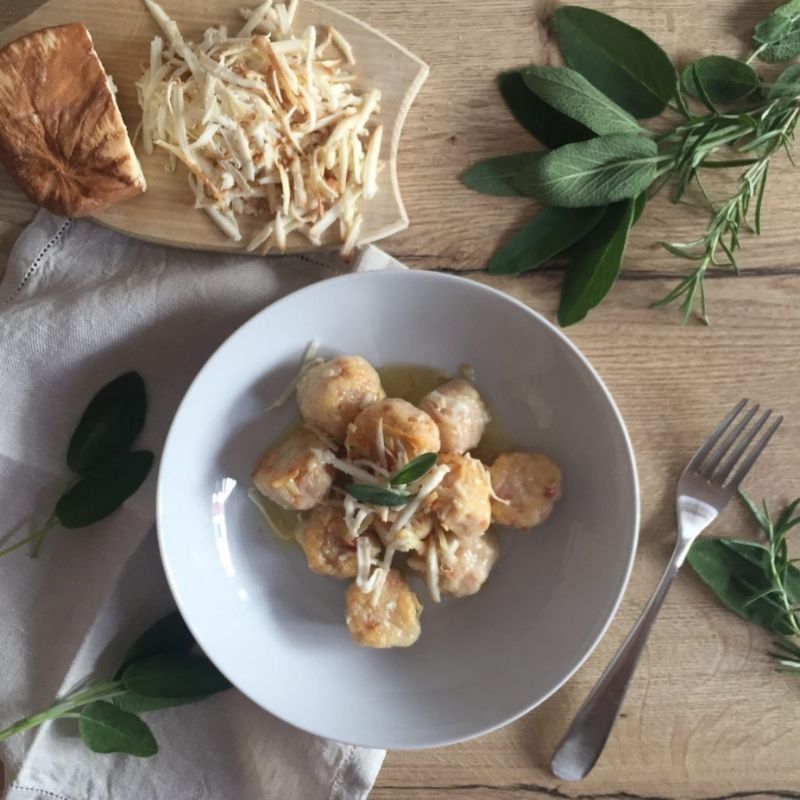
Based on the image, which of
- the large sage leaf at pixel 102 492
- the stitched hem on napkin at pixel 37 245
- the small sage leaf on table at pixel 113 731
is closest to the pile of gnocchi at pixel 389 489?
the large sage leaf at pixel 102 492

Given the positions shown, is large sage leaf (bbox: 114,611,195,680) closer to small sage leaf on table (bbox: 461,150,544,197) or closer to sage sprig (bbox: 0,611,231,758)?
sage sprig (bbox: 0,611,231,758)

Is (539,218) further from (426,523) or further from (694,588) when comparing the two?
(694,588)

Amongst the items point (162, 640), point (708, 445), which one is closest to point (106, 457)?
point (162, 640)

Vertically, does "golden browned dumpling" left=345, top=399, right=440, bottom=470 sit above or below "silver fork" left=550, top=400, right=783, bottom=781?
above

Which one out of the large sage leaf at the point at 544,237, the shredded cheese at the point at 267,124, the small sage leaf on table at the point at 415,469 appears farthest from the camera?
the large sage leaf at the point at 544,237

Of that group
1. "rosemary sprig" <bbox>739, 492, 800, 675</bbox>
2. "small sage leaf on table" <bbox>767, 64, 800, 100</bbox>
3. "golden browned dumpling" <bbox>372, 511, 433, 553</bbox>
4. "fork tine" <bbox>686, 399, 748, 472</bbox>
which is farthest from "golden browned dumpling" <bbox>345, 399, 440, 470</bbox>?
"small sage leaf on table" <bbox>767, 64, 800, 100</bbox>

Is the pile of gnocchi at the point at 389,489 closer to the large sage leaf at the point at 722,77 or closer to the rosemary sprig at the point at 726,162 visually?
the rosemary sprig at the point at 726,162

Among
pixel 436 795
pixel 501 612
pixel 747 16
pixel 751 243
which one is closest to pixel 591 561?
pixel 501 612
